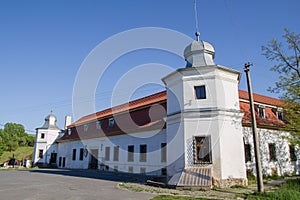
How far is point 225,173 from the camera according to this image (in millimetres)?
12531

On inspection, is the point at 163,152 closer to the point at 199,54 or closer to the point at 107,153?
the point at 199,54

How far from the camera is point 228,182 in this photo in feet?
40.7

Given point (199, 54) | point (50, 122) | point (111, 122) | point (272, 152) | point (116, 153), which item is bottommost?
point (116, 153)

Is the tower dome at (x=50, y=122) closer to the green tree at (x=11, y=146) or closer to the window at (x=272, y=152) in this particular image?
the green tree at (x=11, y=146)

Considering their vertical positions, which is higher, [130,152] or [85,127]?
[85,127]

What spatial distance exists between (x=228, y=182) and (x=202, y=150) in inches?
83.9

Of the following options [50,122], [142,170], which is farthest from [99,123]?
[50,122]

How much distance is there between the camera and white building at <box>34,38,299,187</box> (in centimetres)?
1287

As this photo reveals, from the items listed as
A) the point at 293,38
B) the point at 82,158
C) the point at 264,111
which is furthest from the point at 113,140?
the point at 293,38

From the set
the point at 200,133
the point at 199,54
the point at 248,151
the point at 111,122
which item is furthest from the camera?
the point at 111,122

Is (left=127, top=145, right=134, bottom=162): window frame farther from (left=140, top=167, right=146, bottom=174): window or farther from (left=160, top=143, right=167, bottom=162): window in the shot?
(left=160, top=143, right=167, bottom=162): window

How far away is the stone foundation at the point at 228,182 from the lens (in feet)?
39.8

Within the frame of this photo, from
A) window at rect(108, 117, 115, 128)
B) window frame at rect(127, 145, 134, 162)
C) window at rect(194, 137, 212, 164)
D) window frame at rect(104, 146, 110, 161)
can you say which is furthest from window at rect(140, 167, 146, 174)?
window at rect(108, 117, 115, 128)

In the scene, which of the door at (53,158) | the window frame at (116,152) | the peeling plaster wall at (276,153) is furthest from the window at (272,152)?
the door at (53,158)
